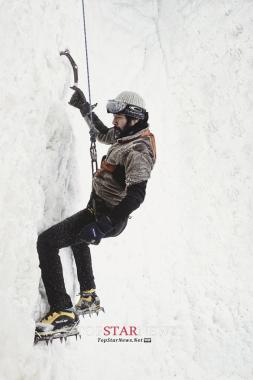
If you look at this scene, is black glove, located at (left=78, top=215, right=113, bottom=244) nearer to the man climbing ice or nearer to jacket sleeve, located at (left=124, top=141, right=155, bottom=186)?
the man climbing ice

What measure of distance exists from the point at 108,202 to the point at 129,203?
0.60 meters

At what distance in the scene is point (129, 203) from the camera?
8.84 ft

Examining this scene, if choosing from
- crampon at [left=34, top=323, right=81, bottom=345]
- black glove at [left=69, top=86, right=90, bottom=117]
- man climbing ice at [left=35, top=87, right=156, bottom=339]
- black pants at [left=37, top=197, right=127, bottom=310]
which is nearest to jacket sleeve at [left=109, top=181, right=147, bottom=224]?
man climbing ice at [left=35, top=87, right=156, bottom=339]

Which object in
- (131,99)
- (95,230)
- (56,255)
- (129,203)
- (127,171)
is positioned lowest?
(56,255)

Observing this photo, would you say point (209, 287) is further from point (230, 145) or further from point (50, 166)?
point (50, 166)

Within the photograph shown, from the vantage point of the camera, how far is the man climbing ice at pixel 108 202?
Result: 9.11 feet

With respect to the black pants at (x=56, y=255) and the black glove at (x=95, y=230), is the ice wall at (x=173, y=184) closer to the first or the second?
the black pants at (x=56, y=255)

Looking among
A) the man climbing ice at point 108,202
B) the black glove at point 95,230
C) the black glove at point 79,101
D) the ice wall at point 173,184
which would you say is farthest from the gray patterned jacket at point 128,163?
the black glove at point 79,101

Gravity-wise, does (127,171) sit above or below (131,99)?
below

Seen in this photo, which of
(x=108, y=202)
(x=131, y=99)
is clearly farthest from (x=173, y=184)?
(x=131, y=99)

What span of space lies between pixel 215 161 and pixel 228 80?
5.31ft

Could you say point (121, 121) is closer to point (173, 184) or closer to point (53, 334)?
point (53, 334)

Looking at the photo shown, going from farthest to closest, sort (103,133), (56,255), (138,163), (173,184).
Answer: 1. (173,184)
2. (103,133)
3. (56,255)
4. (138,163)

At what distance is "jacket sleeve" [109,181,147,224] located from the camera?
269 centimetres
